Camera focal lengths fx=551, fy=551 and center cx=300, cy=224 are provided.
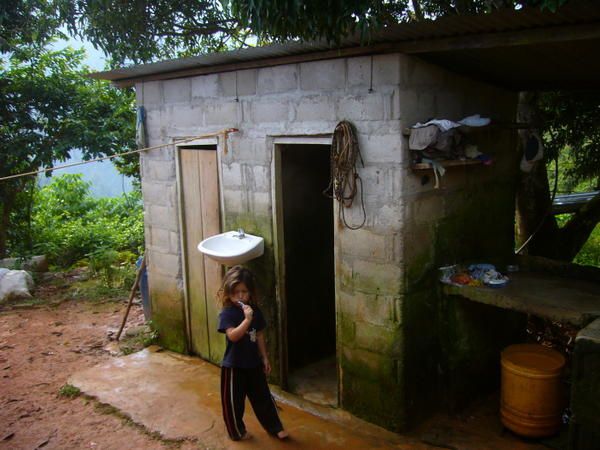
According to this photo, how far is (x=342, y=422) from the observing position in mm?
4918

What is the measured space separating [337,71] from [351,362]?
8.32ft

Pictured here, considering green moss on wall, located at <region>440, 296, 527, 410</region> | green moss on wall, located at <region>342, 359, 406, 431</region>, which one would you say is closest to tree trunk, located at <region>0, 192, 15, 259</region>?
green moss on wall, located at <region>342, 359, 406, 431</region>

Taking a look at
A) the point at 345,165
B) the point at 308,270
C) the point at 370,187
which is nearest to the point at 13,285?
the point at 308,270

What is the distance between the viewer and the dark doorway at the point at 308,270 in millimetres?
5840

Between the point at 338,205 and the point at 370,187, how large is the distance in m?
0.35

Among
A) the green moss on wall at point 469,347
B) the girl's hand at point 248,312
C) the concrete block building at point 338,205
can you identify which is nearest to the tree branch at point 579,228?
the concrete block building at point 338,205

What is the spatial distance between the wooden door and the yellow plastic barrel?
299cm

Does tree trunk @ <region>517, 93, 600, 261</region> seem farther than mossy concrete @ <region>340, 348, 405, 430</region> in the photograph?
Yes

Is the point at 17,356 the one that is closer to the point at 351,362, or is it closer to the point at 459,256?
the point at 351,362

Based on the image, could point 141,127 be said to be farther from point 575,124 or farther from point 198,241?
point 575,124

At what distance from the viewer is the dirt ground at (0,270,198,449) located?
15.8 feet

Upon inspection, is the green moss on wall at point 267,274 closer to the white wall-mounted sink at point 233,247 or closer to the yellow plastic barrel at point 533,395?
the white wall-mounted sink at point 233,247

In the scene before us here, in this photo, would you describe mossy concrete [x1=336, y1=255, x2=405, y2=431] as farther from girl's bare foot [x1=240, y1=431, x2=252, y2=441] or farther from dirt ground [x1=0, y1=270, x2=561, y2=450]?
girl's bare foot [x1=240, y1=431, x2=252, y2=441]

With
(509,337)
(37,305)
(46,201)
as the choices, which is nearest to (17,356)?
(37,305)
